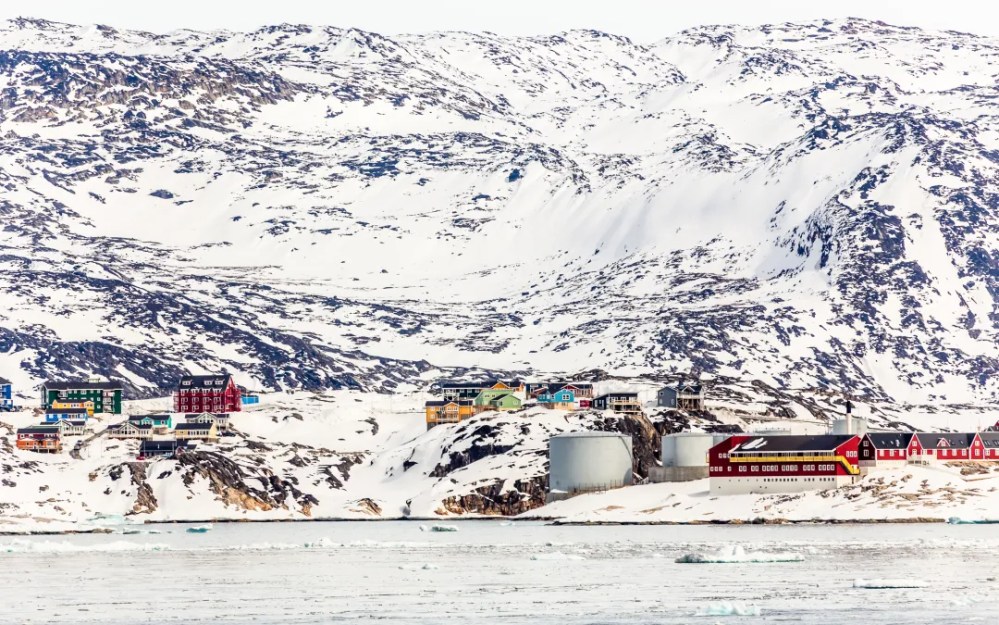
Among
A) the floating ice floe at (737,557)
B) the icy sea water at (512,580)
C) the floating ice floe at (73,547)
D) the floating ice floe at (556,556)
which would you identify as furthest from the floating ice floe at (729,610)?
the floating ice floe at (73,547)

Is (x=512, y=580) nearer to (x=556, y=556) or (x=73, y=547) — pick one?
(x=556, y=556)

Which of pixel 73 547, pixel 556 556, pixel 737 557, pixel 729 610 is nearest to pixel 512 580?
pixel 556 556

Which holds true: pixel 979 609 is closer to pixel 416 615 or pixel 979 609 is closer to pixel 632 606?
pixel 632 606

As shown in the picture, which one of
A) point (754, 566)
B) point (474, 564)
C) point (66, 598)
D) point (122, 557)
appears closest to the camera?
point (66, 598)

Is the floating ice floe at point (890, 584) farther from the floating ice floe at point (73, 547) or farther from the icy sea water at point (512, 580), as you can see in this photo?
the floating ice floe at point (73, 547)

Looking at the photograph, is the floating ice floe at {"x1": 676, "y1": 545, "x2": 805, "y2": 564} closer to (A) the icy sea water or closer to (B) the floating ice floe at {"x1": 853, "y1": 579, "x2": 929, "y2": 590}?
(A) the icy sea water

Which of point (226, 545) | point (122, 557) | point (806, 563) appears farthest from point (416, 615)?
point (226, 545)
